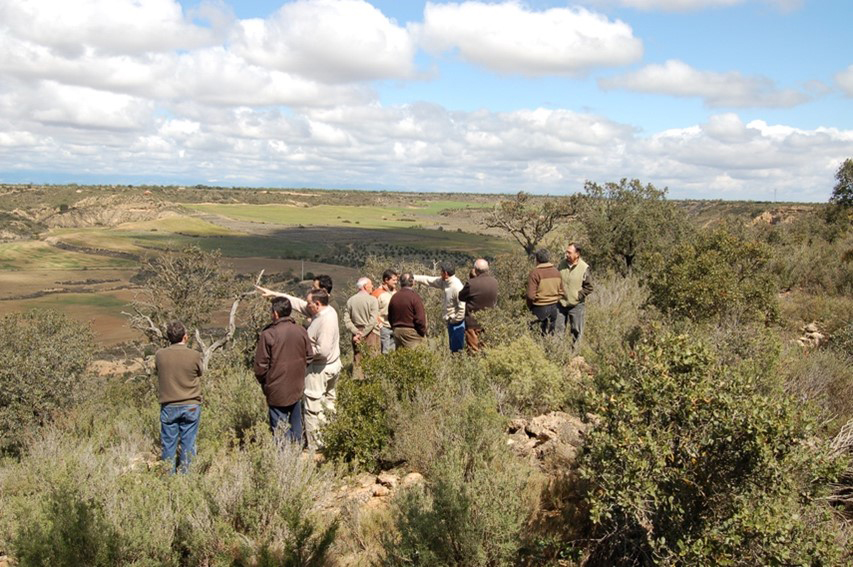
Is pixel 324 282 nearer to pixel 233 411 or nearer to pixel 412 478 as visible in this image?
pixel 233 411

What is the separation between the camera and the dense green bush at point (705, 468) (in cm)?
305

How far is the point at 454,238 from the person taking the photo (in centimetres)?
9550

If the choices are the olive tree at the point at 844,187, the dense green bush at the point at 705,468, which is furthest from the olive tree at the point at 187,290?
the olive tree at the point at 844,187

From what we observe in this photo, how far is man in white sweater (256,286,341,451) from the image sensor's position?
661 cm

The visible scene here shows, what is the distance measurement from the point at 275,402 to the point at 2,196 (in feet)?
435

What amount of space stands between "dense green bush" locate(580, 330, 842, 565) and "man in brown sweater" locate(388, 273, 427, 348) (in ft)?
15.7

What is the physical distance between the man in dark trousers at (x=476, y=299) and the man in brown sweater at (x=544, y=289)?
56 centimetres

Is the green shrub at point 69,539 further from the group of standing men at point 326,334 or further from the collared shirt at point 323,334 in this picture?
the collared shirt at point 323,334

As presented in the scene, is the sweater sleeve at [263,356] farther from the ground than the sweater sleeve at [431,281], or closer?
closer

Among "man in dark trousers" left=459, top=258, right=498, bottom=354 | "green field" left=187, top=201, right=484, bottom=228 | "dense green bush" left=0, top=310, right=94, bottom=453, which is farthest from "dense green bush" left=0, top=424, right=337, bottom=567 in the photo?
"green field" left=187, top=201, right=484, bottom=228

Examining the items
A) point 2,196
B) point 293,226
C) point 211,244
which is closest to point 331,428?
point 211,244

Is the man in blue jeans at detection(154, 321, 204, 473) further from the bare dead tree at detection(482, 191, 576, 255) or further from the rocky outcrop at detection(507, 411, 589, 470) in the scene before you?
the bare dead tree at detection(482, 191, 576, 255)

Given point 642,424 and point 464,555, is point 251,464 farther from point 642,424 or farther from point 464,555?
point 642,424

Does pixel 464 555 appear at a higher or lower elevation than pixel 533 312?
lower
